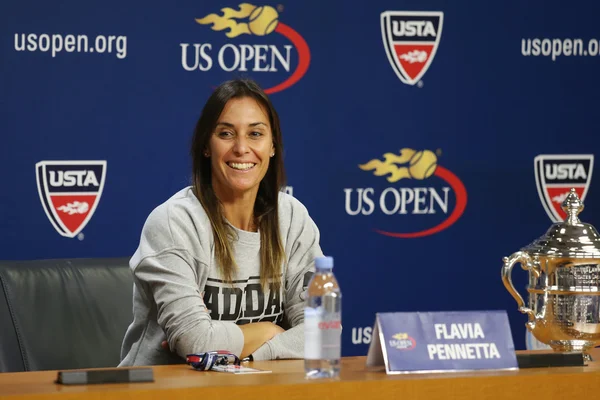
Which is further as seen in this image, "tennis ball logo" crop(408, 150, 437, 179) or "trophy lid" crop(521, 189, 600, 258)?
"tennis ball logo" crop(408, 150, 437, 179)

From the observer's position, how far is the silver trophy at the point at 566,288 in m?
2.09

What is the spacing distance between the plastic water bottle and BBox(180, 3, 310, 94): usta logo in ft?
6.30

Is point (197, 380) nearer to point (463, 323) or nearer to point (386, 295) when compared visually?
point (463, 323)

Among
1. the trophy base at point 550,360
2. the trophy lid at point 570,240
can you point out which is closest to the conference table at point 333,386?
the trophy base at point 550,360

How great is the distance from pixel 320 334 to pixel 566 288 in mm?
623

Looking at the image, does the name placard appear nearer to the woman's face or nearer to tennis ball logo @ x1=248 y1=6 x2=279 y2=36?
the woman's face

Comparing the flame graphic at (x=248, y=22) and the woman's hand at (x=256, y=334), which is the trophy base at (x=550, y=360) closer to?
the woman's hand at (x=256, y=334)

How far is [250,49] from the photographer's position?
3680 mm

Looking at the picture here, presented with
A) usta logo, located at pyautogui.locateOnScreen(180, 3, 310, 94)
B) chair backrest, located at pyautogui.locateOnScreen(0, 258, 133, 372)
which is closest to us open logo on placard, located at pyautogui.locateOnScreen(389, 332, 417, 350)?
chair backrest, located at pyautogui.locateOnScreen(0, 258, 133, 372)

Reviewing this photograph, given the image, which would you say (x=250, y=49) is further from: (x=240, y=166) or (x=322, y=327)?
(x=322, y=327)

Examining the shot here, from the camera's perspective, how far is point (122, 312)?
2.79 metres

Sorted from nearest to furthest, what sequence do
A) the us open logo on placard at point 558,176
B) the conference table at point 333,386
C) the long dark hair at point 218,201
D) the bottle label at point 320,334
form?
1. the conference table at point 333,386
2. the bottle label at point 320,334
3. the long dark hair at point 218,201
4. the us open logo on placard at point 558,176

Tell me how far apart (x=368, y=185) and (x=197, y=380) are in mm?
2182

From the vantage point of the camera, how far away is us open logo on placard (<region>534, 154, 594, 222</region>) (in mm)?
4008
